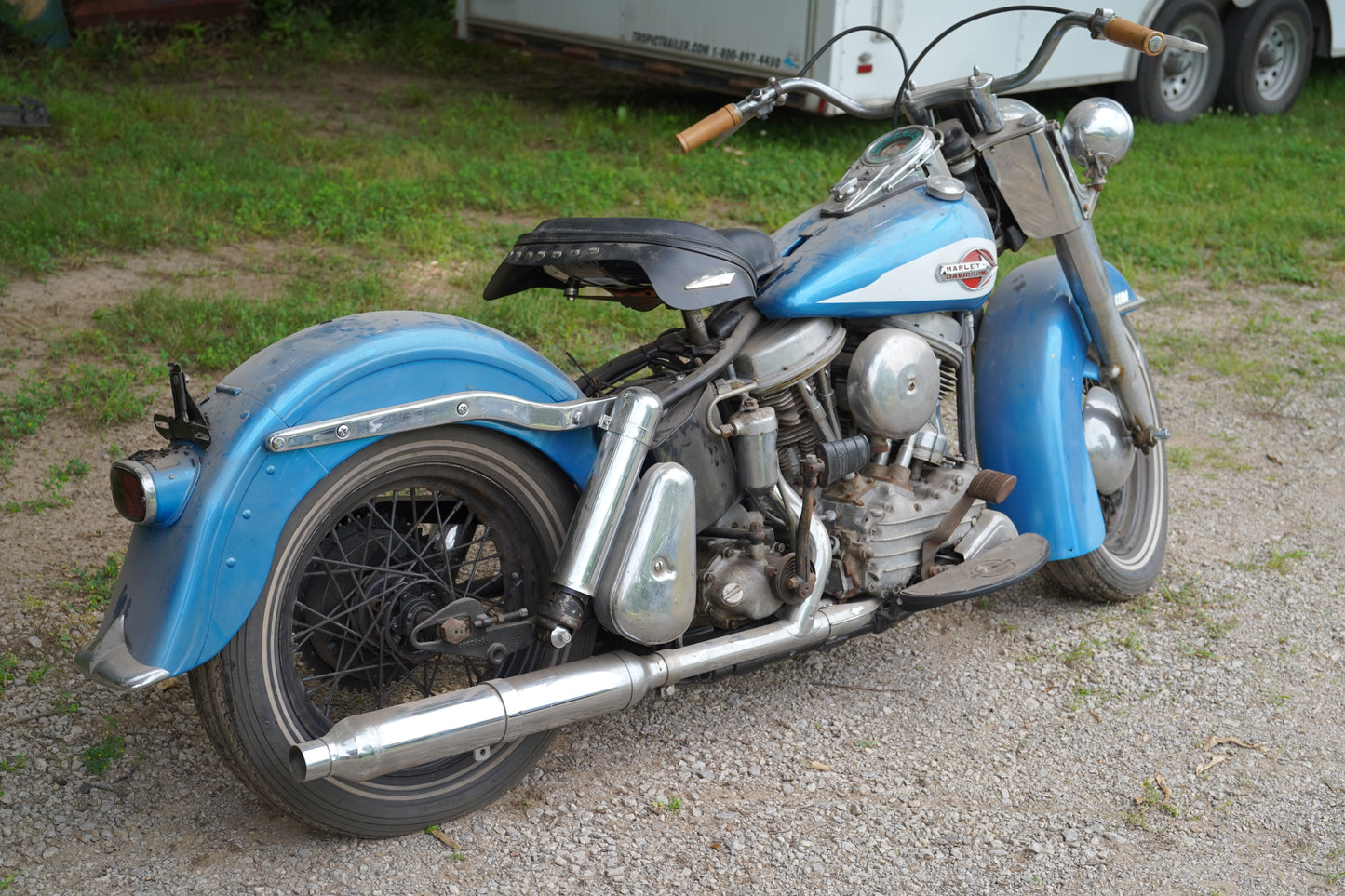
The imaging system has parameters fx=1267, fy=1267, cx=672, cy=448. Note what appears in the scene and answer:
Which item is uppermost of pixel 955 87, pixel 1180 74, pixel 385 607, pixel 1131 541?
pixel 955 87

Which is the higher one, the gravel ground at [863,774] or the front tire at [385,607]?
the front tire at [385,607]

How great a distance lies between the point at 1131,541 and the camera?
3.93 metres

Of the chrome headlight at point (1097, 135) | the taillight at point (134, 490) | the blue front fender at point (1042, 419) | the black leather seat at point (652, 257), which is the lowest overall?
the blue front fender at point (1042, 419)

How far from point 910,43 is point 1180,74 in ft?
10.7

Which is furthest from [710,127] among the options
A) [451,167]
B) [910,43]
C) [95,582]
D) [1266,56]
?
[1266,56]

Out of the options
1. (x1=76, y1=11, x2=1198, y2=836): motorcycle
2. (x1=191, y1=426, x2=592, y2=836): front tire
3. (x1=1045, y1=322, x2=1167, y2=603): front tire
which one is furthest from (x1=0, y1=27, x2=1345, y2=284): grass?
(x1=191, y1=426, x2=592, y2=836): front tire

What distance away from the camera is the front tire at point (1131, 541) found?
375cm

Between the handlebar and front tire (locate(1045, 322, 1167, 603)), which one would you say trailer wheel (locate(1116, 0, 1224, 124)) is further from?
the handlebar

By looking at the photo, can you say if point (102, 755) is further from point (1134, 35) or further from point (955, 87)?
point (1134, 35)

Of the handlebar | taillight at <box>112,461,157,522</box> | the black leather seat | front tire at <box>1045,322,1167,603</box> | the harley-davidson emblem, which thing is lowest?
front tire at <box>1045,322,1167,603</box>

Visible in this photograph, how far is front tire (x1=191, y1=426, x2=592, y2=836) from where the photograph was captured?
246 centimetres

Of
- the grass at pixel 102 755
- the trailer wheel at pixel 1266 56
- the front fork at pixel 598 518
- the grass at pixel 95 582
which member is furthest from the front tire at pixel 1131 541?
the trailer wheel at pixel 1266 56

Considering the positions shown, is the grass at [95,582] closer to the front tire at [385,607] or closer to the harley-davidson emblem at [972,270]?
the front tire at [385,607]

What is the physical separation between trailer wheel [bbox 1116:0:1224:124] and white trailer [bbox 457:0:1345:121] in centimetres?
1
